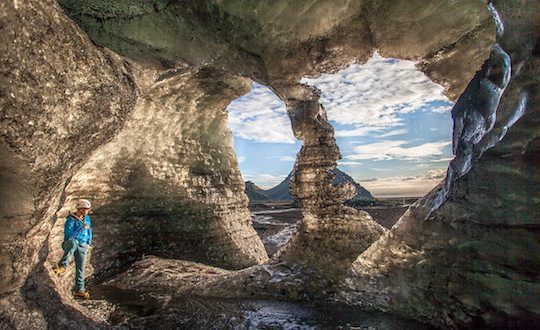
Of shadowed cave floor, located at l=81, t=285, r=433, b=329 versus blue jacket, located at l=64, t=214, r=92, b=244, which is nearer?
shadowed cave floor, located at l=81, t=285, r=433, b=329

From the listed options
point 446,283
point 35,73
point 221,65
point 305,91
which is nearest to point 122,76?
point 35,73

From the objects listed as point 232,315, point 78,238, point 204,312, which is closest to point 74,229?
point 78,238

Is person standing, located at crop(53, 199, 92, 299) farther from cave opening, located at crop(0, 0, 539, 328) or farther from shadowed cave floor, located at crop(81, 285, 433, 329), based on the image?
cave opening, located at crop(0, 0, 539, 328)

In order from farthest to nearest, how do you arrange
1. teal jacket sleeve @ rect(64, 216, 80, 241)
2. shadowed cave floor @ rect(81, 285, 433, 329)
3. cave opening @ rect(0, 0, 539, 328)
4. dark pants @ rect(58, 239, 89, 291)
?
1. teal jacket sleeve @ rect(64, 216, 80, 241)
2. dark pants @ rect(58, 239, 89, 291)
3. shadowed cave floor @ rect(81, 285, 433, 329)
4. cave opening @ rect(0, 0, 539, 328)

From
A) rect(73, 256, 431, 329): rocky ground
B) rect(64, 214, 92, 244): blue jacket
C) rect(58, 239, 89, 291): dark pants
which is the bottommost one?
rect(73, 256, 431, 329): rocky ground

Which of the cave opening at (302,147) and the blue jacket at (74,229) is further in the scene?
A: the blue jacket at (74,229)

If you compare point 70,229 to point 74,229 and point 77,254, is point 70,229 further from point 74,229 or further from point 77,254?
point 77,254

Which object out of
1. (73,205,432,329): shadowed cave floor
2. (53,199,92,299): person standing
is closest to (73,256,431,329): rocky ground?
(73,205,432,329): shadowed cave floor

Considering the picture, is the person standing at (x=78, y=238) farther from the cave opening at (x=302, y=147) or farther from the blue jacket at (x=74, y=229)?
the cave opening at (x=302, y=147)

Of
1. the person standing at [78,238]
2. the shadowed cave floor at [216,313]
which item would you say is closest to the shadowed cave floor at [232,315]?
the shadowed cave floor at [216,313]

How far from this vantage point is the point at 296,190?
7.01 metres

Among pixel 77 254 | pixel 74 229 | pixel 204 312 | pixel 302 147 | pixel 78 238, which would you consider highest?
pixel 302 147

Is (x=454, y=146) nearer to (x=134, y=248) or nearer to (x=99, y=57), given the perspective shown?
(x=99, y=57)

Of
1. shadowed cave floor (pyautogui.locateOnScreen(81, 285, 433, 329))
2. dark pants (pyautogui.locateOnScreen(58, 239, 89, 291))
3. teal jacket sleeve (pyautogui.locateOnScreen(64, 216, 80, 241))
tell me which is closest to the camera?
shadowed cave floor (pyautogui.locateOnScreen(81, 285, 433, 329))
